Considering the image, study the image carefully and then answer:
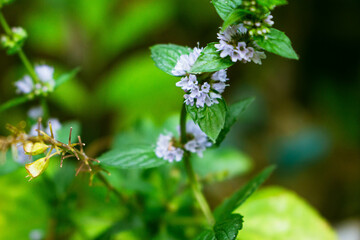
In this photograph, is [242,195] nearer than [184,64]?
No

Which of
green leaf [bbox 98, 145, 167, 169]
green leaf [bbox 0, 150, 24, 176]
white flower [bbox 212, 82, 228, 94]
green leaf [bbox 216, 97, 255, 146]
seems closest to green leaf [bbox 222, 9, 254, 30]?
white flower [bbox 212, 82, 228, 94]

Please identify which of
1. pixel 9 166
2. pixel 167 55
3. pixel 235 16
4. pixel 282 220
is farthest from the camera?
pixel 282 220

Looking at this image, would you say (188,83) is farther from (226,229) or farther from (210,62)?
(226,229)

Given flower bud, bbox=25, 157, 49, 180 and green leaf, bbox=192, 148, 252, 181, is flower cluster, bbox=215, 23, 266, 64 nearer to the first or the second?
flower bud, bbox=25, 157, 49, 180

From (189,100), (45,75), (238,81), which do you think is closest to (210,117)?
(189,100)

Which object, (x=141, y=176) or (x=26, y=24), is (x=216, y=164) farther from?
(x=26, y=24)

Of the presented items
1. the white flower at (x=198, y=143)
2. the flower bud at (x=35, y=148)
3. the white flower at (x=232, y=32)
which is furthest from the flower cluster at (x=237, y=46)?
the flower bud at (x=35, y=148)

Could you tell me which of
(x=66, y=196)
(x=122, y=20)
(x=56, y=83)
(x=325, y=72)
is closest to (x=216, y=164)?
(x=66, y=196)

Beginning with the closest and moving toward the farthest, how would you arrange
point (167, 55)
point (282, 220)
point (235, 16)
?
point (235, 16) → point (167, 55) → point (282, 220)
